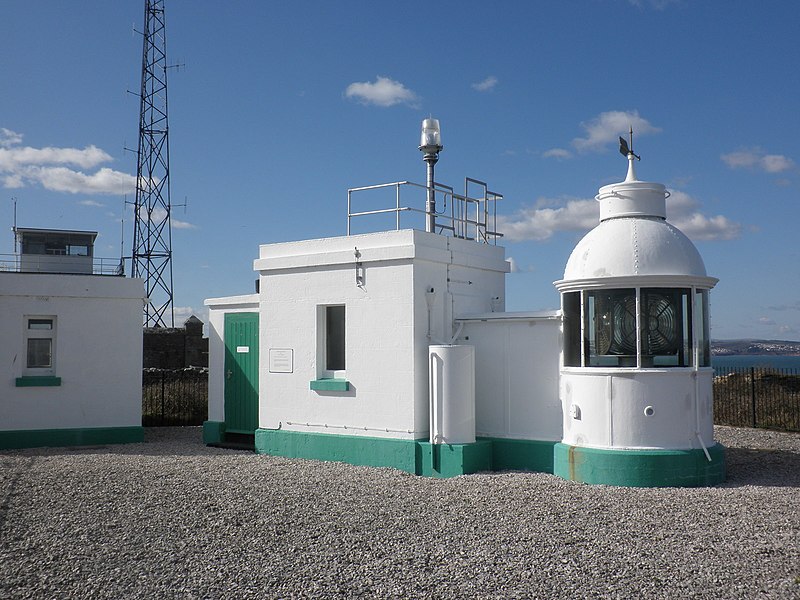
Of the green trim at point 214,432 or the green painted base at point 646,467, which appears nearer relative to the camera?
the green painted base at point 646,467

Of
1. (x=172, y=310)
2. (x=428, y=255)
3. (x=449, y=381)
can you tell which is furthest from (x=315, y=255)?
(x=172, y=310)

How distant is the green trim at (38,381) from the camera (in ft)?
49.7

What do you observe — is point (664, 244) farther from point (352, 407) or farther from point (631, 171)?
point (352, 407)

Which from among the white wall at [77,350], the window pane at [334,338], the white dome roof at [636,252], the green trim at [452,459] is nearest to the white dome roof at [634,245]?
the white dome roof at [636,252]

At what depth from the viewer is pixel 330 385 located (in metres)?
12.9

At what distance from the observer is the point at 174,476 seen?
11.2 m

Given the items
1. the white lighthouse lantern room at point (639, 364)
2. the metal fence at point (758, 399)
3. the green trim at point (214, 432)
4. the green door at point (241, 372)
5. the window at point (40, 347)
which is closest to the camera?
the white lighthouse lantern room at point (639, 364)

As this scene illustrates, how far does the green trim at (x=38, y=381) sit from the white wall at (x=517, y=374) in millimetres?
8158

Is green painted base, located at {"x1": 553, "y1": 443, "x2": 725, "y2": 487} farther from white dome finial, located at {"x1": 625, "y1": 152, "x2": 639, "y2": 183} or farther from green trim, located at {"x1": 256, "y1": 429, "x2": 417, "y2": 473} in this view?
white dome finial, located at {"x1": 625, "y1": 152, "x2": 639, "y2": 183}

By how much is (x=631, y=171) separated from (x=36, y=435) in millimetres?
11746

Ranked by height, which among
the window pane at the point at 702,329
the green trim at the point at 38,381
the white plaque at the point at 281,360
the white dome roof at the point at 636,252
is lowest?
the green trim at the point at 38,381

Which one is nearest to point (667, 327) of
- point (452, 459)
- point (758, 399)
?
point (452, 459)

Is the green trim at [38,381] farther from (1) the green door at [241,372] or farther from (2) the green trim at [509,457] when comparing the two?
(2) the green trim at [509,457]

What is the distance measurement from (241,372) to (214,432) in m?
1.28
